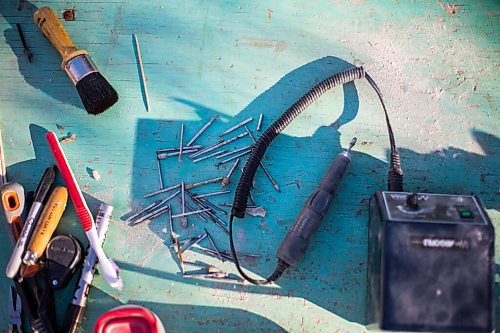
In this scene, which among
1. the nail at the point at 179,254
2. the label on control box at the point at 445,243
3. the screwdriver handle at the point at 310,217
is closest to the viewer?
the label on control box at the point at 445,243

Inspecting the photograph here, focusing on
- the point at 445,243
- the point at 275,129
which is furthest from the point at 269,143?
the point at 445,243

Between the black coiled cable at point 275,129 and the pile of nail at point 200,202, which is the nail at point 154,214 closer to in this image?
the pile of nail at point 200,202

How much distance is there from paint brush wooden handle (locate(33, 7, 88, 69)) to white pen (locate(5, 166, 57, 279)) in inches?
12.5

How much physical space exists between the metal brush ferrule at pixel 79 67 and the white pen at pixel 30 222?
0.89 feet

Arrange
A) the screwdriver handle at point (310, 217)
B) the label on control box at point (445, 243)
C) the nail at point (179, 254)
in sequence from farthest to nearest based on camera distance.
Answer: the nail at point (179, 254) < the screwdriver handle at point (310, 217) < the label on control box at point (445, 243)

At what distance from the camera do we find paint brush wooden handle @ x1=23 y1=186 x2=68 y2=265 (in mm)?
1340

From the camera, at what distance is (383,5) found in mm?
1397

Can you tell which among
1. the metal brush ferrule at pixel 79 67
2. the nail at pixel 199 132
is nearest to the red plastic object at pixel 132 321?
the nail at pixel 199 132

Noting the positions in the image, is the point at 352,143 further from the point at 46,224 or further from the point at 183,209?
the point at 46,224

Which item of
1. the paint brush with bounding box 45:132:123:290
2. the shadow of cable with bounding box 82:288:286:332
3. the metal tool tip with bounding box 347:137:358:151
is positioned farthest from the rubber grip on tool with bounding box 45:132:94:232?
the metal tool tip with bounding box 347:137:358:151

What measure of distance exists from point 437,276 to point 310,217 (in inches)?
13.1

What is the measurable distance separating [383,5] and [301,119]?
396 mm

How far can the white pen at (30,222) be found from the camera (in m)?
1.33

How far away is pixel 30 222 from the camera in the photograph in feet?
4.46
